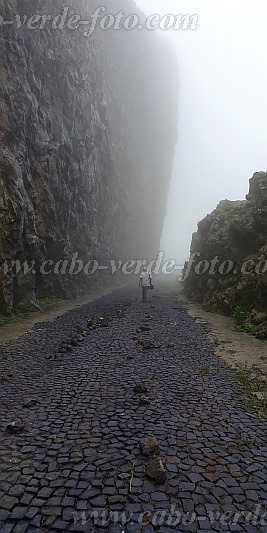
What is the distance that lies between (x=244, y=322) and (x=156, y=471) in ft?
44.7

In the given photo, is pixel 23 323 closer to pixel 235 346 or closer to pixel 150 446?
pixel 235 346

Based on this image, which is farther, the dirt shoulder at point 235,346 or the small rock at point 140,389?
the dirt shoulder at point 235,346

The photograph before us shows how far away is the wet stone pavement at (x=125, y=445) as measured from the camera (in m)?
4.32

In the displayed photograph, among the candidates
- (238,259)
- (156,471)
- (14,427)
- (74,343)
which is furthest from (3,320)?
(238,259)

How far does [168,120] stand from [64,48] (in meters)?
86.5

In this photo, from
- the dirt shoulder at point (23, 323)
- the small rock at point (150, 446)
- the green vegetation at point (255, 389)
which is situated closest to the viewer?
the small rock at point (150, 446)

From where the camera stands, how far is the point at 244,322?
17.4m

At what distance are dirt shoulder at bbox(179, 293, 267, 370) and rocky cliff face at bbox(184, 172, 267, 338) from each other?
3.68ft

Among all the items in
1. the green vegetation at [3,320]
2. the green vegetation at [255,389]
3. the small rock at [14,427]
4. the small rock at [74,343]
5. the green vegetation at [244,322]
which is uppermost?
the green vegetation at [244,322]

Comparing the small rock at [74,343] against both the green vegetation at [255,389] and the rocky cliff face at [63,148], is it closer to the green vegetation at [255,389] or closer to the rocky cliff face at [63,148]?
the green vegetation at [255,389]

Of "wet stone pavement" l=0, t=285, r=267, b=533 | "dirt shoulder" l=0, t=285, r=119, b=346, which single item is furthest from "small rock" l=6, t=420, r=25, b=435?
"dirt shoulder" l=0, t=285, r=119, b=346

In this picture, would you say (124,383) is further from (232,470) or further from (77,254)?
(77,254)

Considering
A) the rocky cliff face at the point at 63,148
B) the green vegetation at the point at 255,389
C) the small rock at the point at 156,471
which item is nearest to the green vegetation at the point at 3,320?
the rocky cliff face at the point at 63,148

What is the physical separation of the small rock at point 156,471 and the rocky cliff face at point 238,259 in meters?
10.9
